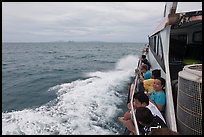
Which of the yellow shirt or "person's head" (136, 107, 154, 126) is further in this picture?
the yellow shirt

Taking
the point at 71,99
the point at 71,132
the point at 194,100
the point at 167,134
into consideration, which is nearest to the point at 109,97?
the point at 71,99

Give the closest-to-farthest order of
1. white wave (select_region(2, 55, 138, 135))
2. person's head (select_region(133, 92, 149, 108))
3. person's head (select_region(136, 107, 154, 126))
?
person's head (select_region(136, 107, 154, 126)) < person's head (select_region(133, 92, 149, 108)) < white wave (select_region(2, 55, 138, 135))

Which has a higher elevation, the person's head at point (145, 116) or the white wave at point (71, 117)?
the person's head at point (145, 116)

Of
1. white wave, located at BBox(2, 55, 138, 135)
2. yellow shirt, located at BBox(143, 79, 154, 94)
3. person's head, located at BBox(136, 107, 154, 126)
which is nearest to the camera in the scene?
person's head, located at BBox(136, 107, 154, 126)

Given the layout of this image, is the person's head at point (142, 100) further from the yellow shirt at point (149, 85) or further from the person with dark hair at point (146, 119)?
the yellow shirt at point (149, 85)

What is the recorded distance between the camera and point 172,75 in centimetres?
641

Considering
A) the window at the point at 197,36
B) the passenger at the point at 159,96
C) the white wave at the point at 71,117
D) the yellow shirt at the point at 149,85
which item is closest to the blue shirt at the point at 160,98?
the passenger at the point at 159,96

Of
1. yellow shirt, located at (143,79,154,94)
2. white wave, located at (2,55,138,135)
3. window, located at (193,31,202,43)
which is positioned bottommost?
white wave, located at (2,55,138,135)

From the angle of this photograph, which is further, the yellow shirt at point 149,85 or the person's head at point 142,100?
the yellow shirt at point 149,85

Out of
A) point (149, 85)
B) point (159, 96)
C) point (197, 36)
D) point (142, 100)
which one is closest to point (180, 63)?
point (197, 36)

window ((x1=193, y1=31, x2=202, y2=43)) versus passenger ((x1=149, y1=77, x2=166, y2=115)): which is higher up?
window ((x1=193, y1=31, x2=202, y2=43))

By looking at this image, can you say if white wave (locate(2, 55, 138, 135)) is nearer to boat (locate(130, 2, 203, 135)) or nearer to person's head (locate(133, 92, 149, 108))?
boat (locate(130, 2, 203, 135))

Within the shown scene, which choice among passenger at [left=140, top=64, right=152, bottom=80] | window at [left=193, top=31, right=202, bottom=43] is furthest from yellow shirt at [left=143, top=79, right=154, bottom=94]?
window at [left=193, top=31, right=202, bottom=43]

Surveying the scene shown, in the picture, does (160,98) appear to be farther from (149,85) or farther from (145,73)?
(145,73)
